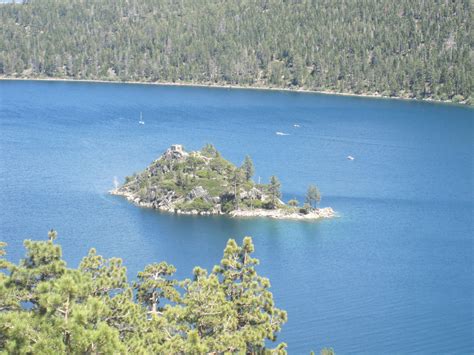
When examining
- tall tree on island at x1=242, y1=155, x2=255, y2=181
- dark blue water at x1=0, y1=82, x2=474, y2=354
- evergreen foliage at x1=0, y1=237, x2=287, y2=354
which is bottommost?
dark blue water at x1=0, y1=82, x2=474, y2=354

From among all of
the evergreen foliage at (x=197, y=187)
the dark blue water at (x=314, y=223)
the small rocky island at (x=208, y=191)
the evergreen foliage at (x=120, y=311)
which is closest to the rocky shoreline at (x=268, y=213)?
the small rocky island at (x=208, y=191)

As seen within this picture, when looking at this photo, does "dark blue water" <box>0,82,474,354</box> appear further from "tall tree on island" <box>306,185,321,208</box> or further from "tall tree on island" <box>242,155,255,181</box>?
"tall tree on island" <box>242,155,255,181</box>

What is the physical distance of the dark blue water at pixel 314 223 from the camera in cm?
6275

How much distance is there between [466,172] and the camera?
122812 millimetres

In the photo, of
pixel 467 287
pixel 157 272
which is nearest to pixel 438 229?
pixel 467 287

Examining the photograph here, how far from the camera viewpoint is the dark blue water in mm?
62750

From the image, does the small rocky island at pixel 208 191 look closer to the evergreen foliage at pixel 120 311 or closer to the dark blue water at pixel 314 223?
the dark blue water at pixel 314 223

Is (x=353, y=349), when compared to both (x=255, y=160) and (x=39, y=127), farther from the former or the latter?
(x=39, y=127)

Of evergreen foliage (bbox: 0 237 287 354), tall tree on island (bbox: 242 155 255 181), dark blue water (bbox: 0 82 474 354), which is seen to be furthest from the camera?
tall tree on island (bbox: 242 155 255 181)

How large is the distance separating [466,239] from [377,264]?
15.6 m

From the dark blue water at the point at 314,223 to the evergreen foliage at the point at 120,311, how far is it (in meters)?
25.6

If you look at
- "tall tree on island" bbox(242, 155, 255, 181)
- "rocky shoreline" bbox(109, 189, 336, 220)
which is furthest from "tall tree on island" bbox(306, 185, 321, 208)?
"tall tree on island" bbox(242, 155, 255, 181)

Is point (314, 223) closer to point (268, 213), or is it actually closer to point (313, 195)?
point (313, 195)

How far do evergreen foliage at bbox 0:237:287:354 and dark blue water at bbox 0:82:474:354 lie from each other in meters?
25.6
